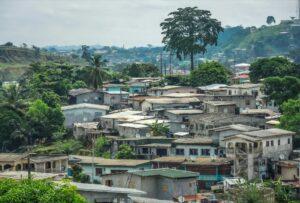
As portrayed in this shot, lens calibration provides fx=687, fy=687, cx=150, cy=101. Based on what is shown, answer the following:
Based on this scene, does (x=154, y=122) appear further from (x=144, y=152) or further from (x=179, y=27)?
(x=179, y=27)

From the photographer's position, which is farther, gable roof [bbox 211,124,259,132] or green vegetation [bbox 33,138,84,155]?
green vegetation [bbox 33,138,84,155]

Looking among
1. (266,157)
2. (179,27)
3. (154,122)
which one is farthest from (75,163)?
(179,27)

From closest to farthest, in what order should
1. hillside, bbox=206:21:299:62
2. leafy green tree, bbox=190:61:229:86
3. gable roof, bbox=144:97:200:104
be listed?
gable roof, bbox=144:97:200:104
leafy green tree, bbox=190:61:229:86
hillside, bbox=206:21:299:62

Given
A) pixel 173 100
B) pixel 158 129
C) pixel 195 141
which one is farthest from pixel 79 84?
pixel 195 141

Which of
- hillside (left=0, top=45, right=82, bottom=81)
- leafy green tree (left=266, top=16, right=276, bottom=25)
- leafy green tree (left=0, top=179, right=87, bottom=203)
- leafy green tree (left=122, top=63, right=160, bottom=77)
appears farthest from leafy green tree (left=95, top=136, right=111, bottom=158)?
leafy green tree (left=266, top=16, right=276, bottom=25)

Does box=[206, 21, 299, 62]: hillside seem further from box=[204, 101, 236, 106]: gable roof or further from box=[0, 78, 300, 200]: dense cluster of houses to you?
box=[204, 101, 236, 106]: gable roof

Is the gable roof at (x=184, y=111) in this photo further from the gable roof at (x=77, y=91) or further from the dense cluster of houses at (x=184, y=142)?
the gable roof at (x=77, y=91)
